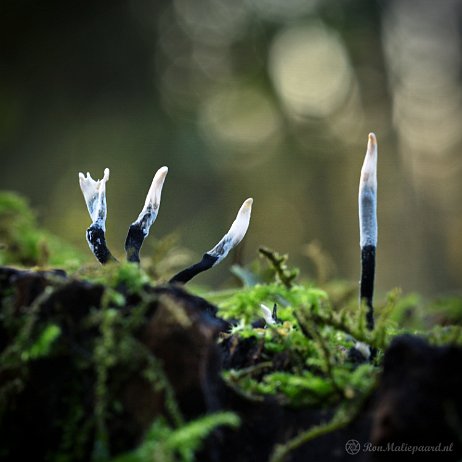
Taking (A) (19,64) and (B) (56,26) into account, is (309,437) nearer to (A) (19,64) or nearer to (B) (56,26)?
(A) (19,64)

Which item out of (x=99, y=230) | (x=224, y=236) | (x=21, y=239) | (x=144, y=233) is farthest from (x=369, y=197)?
(x=21, y=239)

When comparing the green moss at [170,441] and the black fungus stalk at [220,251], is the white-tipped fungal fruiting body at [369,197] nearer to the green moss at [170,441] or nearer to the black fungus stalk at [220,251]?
the black fungus stalk at [220,251]

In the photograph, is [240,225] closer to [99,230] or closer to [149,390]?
[99,230]

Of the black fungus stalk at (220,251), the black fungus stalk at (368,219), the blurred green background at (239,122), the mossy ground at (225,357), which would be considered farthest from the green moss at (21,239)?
the blurred green background at (239,122)

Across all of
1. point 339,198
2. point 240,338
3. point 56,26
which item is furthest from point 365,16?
point 240,338

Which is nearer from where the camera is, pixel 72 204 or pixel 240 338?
pixel 240 338

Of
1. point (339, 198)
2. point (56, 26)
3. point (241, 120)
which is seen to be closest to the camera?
point (56, 26)

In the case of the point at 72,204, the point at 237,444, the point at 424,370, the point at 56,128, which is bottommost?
the point at 237,444
